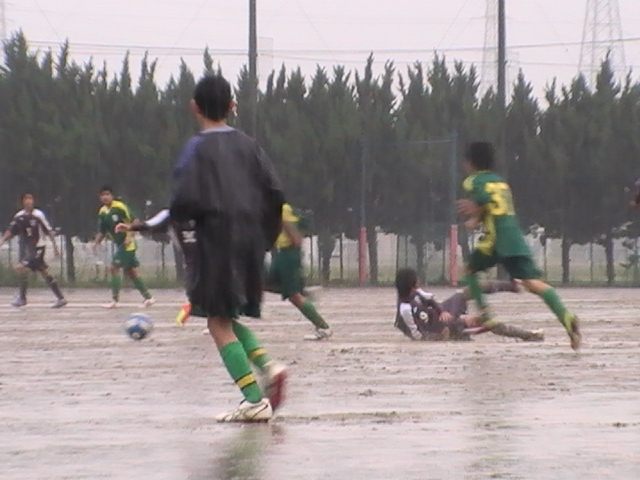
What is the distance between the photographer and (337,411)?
9445 mm

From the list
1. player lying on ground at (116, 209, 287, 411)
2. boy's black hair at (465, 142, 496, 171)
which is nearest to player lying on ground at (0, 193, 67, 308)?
boy's black hair at (465, 142, 496, 171)

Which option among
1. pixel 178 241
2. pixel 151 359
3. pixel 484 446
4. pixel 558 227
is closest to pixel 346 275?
pixel 558 227

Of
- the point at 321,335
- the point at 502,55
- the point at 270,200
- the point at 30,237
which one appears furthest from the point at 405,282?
the point at 502,55

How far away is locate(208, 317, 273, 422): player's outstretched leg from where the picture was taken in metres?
9.00

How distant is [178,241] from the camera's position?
1065 centimetres

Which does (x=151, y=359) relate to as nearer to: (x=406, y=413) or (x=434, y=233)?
(x=406, y=413)

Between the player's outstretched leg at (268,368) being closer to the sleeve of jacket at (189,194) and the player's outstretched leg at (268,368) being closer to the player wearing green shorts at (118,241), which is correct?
the sleeve of jacket at (189,194)

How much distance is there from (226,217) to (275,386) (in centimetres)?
89

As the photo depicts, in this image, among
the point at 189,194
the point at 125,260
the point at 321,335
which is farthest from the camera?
the point at 125,260

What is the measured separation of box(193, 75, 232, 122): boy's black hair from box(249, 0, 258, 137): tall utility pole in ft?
118

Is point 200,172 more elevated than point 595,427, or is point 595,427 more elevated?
point 200,172

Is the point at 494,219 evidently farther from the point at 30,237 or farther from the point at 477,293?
the point at 30,237

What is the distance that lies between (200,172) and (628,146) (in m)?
38.7

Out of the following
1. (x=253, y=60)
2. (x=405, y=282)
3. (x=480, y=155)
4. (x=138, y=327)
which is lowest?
(x=138, y=327)
